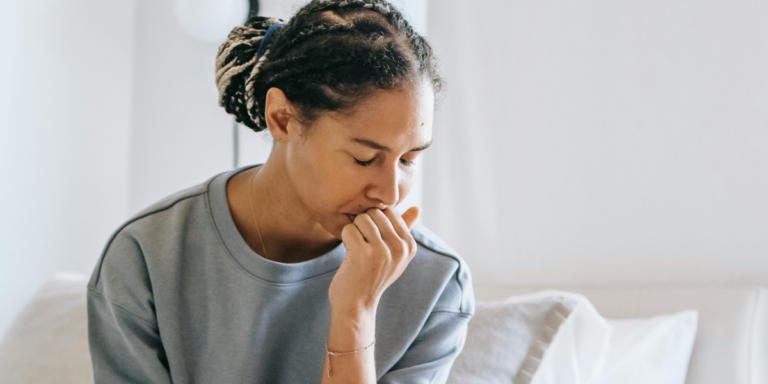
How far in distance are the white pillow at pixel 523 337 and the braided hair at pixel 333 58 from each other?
55cm

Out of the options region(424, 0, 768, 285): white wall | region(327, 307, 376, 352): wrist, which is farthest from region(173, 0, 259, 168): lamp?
region(327, 307, 376, 352): wrist

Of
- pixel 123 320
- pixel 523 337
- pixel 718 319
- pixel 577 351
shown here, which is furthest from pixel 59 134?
pixel 718 319

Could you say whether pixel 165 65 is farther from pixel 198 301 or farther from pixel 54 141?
pixel 198 301

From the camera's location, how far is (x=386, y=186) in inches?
30.8

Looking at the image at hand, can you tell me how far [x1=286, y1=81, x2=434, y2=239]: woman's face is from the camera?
2.46ft

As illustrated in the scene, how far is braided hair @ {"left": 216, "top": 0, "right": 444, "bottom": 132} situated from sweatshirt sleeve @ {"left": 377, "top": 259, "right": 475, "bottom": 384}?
351mm

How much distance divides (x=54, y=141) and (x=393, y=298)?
1.27 m

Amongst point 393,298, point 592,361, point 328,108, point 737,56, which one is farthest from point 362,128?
point 737,56

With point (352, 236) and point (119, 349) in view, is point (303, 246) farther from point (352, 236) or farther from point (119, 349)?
point (119, 349)

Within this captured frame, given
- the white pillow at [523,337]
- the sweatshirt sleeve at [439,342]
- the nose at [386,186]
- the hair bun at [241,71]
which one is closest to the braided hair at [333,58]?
the hair bun at [241,71]

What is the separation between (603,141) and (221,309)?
1088 millimetres

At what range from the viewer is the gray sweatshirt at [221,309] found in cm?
85

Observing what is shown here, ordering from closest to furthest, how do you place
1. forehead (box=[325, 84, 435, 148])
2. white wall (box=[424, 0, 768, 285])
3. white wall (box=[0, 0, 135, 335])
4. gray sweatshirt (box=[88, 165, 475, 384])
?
forehead (box=[325, 84, 435, 148]) < gray sweatshirt (box=[88, 165, 475, 384]) < white wall (box=[424, 0, 768, 285]) < white wall (box=[0, 0, 135, 335])

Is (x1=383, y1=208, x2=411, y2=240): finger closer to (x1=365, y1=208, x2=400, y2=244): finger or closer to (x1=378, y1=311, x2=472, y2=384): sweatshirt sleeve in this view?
(x1=365, y1=208, x2=400, y2=244): finger
